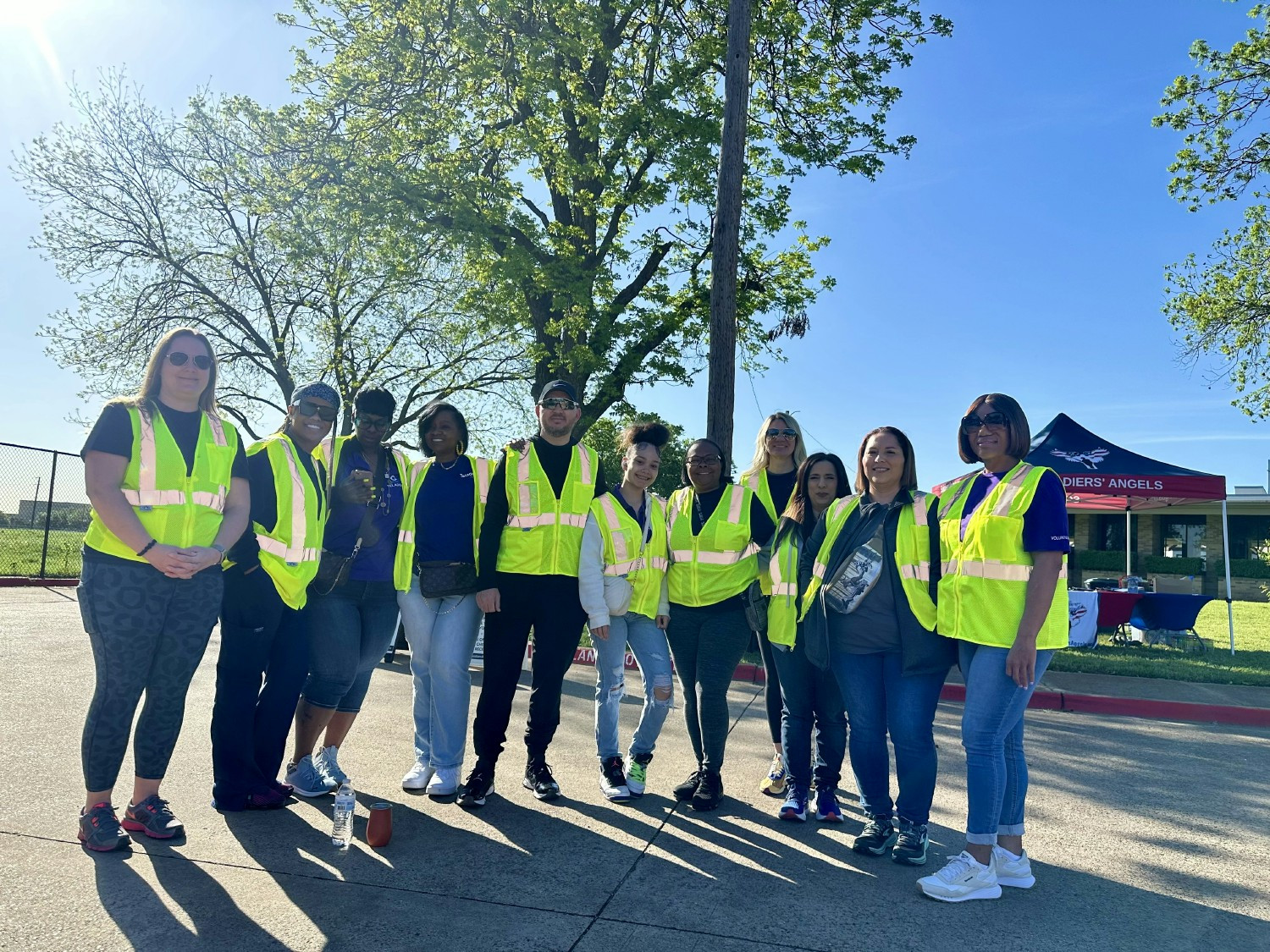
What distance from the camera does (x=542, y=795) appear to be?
14.2 ft

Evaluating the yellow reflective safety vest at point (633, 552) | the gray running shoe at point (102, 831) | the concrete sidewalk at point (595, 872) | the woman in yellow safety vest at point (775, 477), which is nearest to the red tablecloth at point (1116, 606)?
the concrete sidewalk at point (595, 872)

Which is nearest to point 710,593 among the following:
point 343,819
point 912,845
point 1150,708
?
point 912,845

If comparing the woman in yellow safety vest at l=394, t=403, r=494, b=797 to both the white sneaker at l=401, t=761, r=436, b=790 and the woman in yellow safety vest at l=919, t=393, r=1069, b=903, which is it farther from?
the woman in yellow safety vest at l=919, t=393, r=1069, b=903

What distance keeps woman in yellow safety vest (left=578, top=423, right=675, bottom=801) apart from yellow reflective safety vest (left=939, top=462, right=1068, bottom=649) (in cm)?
156

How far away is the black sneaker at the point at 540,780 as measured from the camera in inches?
170

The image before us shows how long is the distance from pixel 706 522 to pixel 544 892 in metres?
1.97

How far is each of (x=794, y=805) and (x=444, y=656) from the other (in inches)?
76.1

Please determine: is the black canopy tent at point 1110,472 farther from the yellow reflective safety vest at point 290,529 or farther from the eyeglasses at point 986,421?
the yellow reflective safety vest at point 290,529

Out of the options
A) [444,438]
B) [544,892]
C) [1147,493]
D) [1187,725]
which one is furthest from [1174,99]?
[544,892]

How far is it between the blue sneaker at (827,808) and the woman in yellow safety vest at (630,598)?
35.5 inches

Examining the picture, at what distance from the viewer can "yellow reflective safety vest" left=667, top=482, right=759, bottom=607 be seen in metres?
4.32

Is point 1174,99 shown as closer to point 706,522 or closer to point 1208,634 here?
point 1208,634

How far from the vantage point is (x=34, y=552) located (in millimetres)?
13891

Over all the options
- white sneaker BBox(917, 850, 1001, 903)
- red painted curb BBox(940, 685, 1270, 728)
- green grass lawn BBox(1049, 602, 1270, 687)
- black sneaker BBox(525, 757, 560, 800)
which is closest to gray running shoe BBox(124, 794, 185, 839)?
black sneaker BBox(525, 757, 560, 800)
